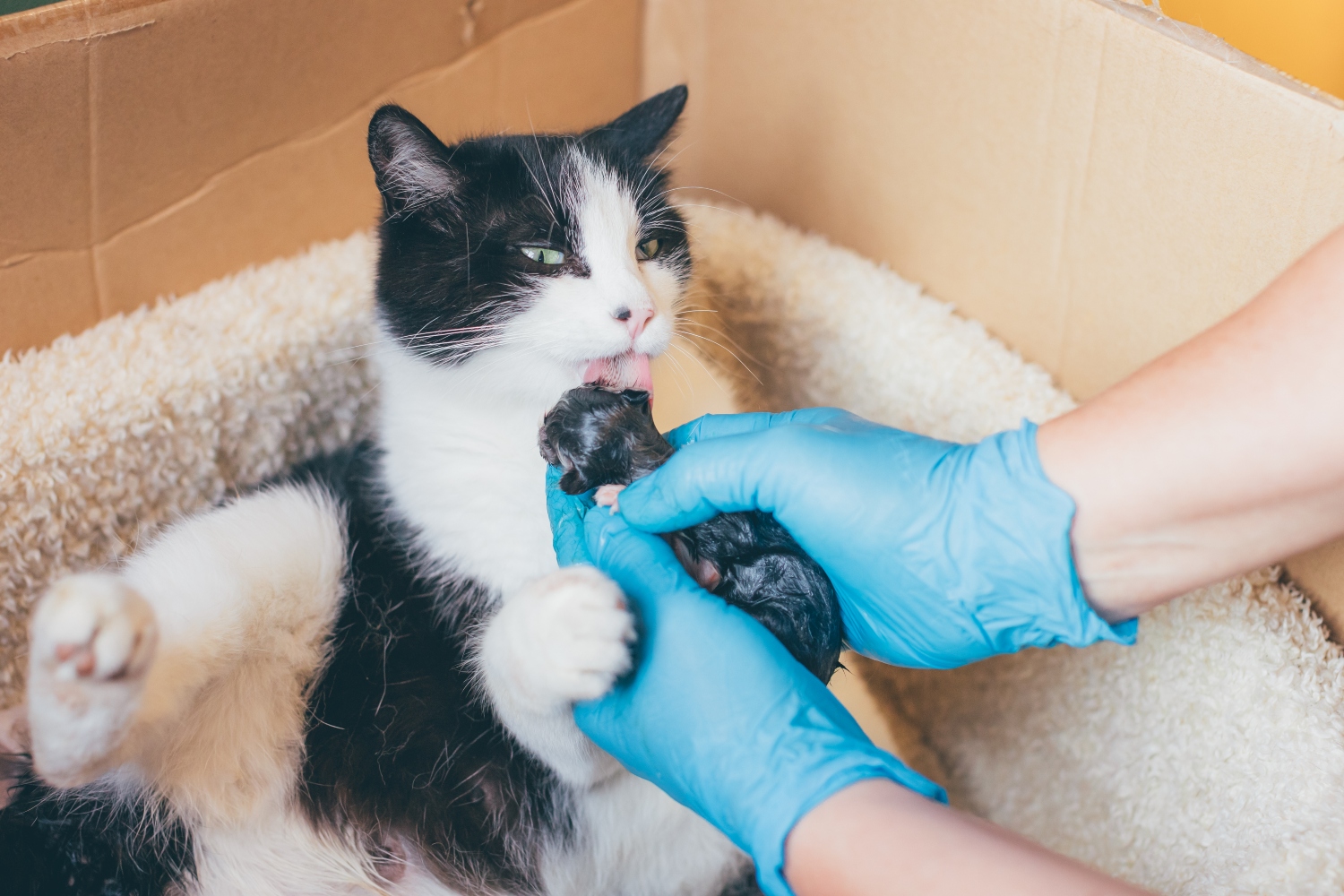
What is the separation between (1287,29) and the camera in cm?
170

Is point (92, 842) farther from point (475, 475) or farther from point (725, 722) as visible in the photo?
point (725, 722)

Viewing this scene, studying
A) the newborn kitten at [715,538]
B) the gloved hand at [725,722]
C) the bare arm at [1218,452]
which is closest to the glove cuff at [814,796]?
the gloved hand at [725,722]

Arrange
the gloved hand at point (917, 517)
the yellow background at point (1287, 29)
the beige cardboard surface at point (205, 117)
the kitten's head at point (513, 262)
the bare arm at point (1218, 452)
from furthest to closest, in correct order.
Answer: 1. the yellow background at point (1287, 29)
2. the beige cardboard surface at point (205, 117)
3. the kitten's head at point (513, 262)
4. the gloved hand at point (917, 517)
5. the bare arm at point (1218, 452)

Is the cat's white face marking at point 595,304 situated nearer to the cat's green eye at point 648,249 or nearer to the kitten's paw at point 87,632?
the cat's green eye at point 648,249

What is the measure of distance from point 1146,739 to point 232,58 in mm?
1495

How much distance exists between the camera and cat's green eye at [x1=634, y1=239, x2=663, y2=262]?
1.21 m

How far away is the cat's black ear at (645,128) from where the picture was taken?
1270 millimetres

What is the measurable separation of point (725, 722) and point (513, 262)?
0.55 metres

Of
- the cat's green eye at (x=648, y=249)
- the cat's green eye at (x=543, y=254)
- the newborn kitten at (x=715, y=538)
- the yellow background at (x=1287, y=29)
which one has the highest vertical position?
the yellow background at (x=1287, y=29)

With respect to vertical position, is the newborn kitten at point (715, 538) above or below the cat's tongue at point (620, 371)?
below

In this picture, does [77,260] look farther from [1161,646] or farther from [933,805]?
[1161,646]

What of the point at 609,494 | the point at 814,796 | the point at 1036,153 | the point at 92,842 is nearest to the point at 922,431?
the point at 1036,153

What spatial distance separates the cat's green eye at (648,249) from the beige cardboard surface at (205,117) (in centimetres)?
56

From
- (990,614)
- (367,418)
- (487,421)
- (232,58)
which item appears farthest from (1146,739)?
(232,58)
